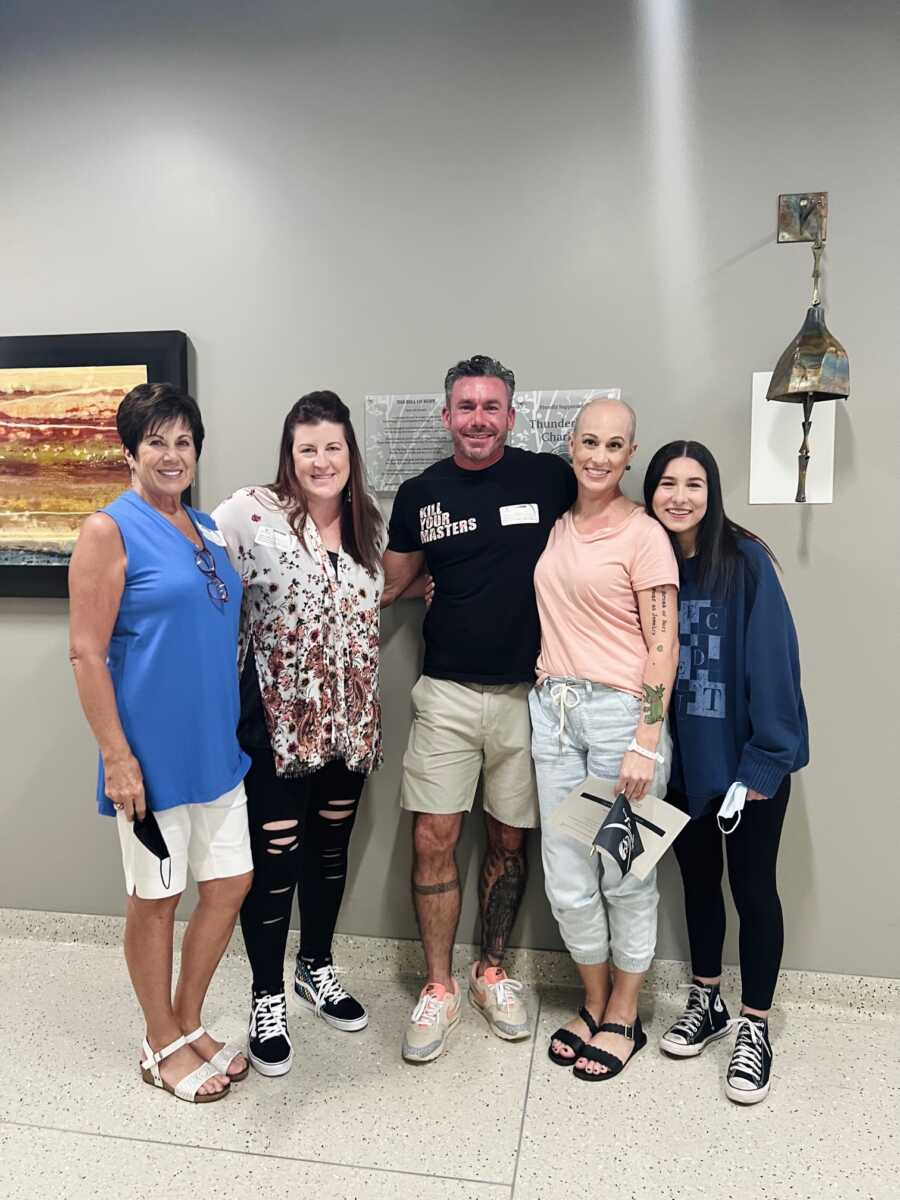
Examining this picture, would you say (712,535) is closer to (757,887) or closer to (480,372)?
(480,372)

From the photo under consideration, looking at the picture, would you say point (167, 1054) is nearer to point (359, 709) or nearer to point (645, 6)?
point (359, 709)

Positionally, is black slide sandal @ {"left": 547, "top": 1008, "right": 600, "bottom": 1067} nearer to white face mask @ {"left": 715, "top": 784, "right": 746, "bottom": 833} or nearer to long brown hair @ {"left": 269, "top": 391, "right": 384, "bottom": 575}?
white face mask @ {"left": 715, "top": 784, "right": 746, "bottom": 833}

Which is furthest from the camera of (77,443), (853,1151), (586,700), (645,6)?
(77,443)

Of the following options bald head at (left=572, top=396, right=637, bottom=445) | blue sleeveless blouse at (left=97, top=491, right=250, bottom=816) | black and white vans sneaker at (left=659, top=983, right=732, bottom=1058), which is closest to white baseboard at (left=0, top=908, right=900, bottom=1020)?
black and white vans sneaker at (left=659, top=983, right=732, bottom=1058)

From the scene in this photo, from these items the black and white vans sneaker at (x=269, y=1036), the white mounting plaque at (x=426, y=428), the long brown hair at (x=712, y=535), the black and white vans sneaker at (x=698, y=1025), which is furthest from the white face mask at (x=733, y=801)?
the black and white vans sneaker at (x=269, y=1036)

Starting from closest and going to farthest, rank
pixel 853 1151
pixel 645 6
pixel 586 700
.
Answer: pixel 853 1151 → pixel 586 700 → pixel 645 6

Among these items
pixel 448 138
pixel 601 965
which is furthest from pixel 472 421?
pixel 601 965

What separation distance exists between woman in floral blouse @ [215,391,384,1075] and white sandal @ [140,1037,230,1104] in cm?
13

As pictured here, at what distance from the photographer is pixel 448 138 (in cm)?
233

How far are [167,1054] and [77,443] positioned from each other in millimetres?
1684

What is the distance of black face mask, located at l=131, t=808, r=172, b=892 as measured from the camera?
6.10 feet

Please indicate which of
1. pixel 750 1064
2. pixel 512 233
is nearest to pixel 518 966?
pixel 750 1064

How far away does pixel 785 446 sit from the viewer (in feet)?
7.35

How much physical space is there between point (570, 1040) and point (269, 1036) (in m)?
0.75
